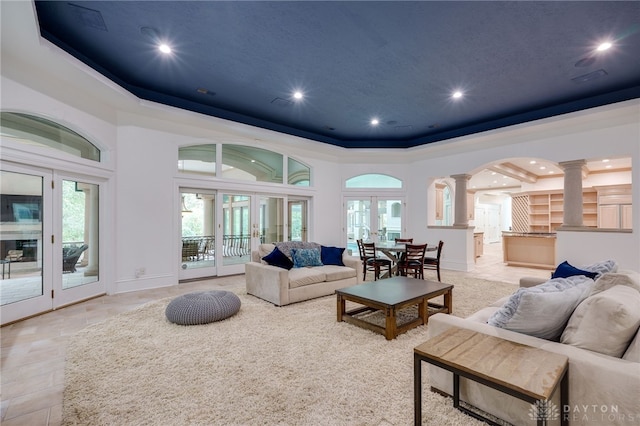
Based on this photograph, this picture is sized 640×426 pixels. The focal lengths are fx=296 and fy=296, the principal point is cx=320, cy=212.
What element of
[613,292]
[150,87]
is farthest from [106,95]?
[613,292]

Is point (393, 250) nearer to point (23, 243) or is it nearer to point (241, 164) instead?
point (241, 164)

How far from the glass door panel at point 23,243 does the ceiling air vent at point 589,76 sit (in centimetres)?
769

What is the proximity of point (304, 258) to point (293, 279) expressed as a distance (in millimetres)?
693

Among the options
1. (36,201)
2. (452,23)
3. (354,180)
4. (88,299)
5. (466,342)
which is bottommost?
(88,299)

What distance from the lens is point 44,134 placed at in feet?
12.9

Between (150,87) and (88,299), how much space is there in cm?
345

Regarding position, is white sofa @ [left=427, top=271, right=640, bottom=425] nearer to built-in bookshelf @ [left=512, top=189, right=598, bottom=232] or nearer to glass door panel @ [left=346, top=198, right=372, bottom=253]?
glass door panel @ [left=346, top=198, right=372, bottom=253]

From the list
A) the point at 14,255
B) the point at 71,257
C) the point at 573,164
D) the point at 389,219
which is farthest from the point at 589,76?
the point at 14,255

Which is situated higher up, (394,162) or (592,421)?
(394,162)

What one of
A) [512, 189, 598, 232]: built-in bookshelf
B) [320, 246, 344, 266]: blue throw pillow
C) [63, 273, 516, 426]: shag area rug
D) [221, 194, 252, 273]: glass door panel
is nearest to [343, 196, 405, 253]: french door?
[221, 194, 252, 273]: glass door panel

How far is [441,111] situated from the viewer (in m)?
5.86

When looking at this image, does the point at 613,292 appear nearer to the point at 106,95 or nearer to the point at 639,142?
the point at 639,142

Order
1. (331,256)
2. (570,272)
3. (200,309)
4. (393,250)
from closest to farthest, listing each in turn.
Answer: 1. (570,272)
2. (200,309)
3. (331,256)
4. (393,250)

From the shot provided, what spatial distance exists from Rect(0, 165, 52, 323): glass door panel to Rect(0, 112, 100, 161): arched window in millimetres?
415
